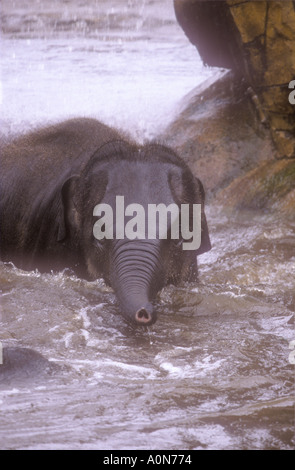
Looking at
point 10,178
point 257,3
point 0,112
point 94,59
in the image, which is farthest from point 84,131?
point 94,59

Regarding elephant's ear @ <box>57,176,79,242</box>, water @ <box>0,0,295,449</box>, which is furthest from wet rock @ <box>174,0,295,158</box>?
elephant's ear @ <box>57,176,79,242</box>

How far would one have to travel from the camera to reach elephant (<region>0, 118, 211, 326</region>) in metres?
5.43

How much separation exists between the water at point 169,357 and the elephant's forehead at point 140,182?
84 centimetres

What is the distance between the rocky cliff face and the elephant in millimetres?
2563

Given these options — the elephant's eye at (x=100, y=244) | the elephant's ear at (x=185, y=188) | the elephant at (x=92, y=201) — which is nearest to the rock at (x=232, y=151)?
the elephant at (x=92, y=201)

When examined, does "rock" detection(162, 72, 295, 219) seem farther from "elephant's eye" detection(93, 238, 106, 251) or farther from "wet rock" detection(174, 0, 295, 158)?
"elephant's eye" detection(93, 238, 106, 251)

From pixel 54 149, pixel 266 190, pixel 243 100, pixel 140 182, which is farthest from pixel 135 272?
pixel 243 100

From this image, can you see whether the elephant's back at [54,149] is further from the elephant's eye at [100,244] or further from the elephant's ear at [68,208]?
the elephant's eye at [100,244]

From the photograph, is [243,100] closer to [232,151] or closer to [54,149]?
[232,151]

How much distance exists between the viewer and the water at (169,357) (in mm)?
3623

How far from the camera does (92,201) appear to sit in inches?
236

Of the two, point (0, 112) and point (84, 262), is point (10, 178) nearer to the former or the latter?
point (84, 262)

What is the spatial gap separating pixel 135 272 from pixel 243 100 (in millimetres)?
5491

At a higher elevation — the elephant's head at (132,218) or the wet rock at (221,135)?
the wet rock at (221,135)
